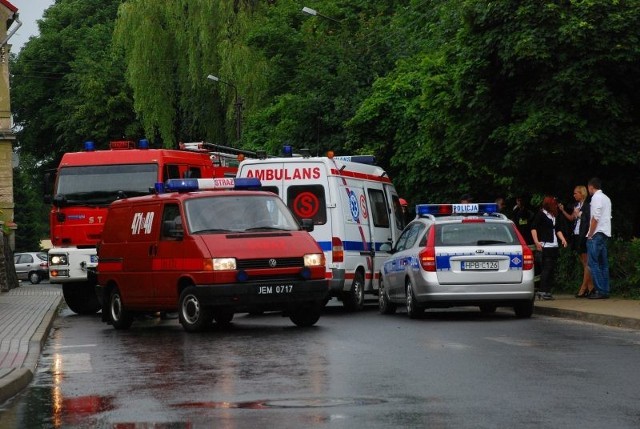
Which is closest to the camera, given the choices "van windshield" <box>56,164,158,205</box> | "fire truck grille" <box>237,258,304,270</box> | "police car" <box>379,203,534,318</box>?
"fire truck grille" <box>237,258,304,270</box>

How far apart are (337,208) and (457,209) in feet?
8.37

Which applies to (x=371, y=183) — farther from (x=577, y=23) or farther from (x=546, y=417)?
(x=546, y=417)

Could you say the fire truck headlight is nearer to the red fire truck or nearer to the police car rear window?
the police car rear window

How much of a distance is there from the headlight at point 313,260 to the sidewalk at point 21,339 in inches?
141

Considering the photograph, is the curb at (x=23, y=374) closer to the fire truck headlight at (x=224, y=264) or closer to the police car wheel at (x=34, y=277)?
the fire truck headlight at (x=224, y=264)

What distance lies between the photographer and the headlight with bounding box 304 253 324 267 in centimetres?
1836

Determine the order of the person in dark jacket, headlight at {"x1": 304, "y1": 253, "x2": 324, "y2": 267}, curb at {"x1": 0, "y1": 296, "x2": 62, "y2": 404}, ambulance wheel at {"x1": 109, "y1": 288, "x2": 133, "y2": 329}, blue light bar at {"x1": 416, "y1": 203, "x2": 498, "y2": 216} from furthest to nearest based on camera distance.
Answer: the person in dark jacket → blue light bar at {"x1": 416, "y1": 203, "x2": 498, "y2": 216} → ambulance wheel at {"x1": 109, "y1": 288, "x2": 133, "y2": 329} → headlight at {"x1": 304, "y1": 253, "x2": 324, "y2": 267} → curb at {"x1": 0, "y1": 296, "x2": 62, "y2": 404}

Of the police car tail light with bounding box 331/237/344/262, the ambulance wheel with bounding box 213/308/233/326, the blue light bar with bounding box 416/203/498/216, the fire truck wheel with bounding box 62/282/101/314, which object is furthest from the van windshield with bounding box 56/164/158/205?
the blue light bar with bounding box 416/203/498/216

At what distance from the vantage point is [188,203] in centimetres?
1900

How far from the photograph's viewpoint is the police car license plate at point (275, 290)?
17922 mm

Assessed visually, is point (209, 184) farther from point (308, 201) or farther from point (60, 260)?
point (60, 260)

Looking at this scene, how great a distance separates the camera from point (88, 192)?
83.4ft

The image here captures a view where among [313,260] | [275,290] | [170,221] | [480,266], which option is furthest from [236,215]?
[480,266]

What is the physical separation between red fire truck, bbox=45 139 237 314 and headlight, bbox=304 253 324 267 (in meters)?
7.19
